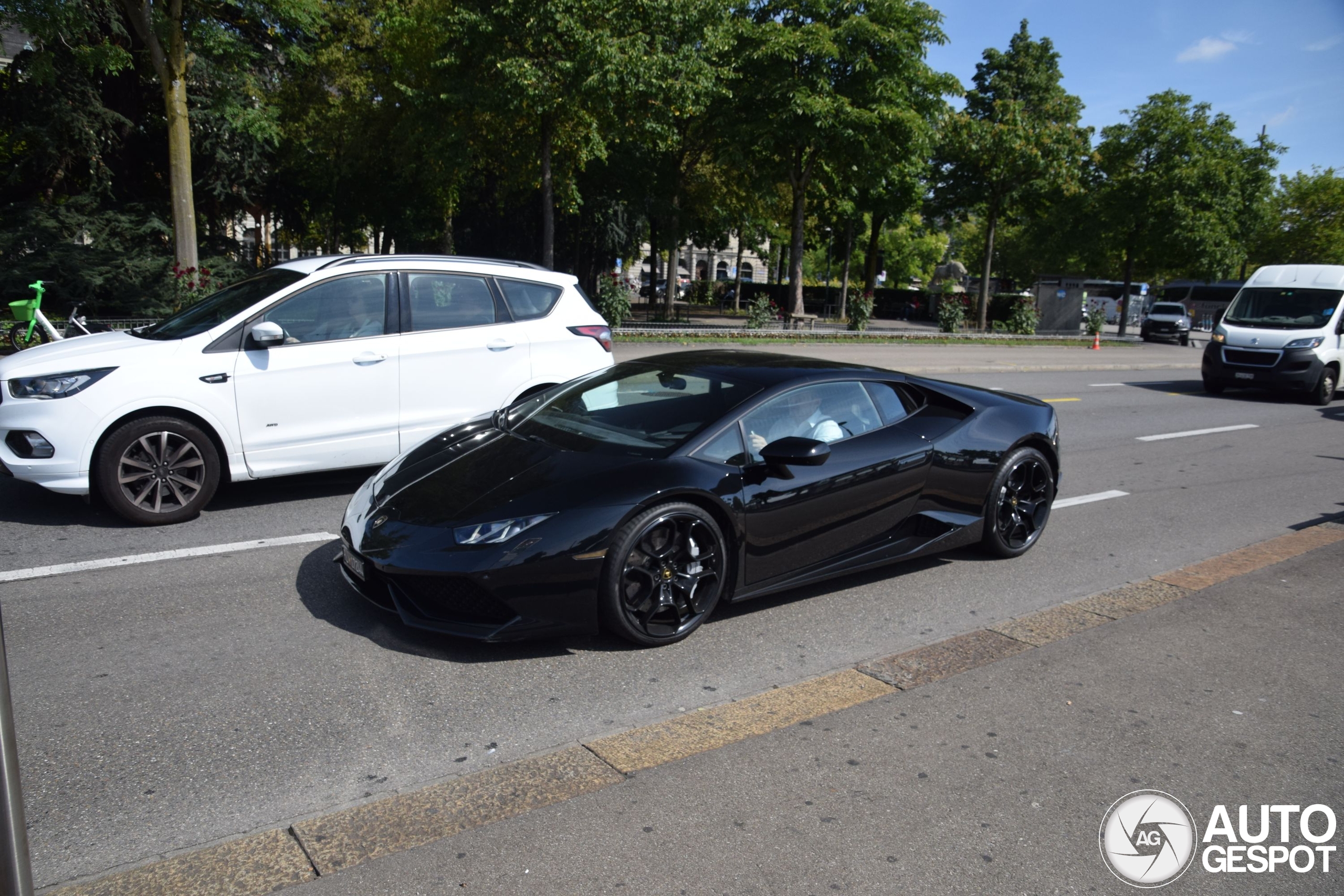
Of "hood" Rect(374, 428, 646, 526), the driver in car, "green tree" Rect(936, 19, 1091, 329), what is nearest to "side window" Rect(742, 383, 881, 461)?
the driver in car

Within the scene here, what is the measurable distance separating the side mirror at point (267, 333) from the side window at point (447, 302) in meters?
1.02

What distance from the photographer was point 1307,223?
56.7 meters

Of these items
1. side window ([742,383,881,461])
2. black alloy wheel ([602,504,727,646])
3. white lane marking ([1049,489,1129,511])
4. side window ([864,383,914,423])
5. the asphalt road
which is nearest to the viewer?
the asphalt road

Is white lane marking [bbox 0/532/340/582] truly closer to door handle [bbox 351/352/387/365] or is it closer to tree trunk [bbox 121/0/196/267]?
door handle [bbox 351/352/387/365]

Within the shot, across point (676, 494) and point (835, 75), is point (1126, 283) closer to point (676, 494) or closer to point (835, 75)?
point (835, 75)

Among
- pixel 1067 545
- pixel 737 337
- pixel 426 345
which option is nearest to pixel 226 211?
pixel 737 337

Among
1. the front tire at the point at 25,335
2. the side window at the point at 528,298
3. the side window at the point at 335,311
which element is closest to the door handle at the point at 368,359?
the side window at the point at 335,311

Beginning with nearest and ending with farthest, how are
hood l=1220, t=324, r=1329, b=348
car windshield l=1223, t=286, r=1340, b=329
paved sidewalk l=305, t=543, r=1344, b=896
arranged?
paved sidewalk l=305, t=543, r=1344, b=896, hood l=1220, t=324, r=1329, b=348, car windshield l=1223, t=286, r=1340, b=329

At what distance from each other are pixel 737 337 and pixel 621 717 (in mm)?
20705

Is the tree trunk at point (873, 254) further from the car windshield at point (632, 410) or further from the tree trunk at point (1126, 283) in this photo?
the car windshield at point (632, 410)

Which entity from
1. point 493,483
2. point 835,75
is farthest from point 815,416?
point 835,75

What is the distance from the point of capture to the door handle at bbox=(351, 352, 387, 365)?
6.74 meters

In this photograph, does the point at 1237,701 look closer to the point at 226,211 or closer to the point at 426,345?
the point at 426,345

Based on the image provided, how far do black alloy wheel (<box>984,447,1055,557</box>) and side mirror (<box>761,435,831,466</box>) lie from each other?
1.71 meters
